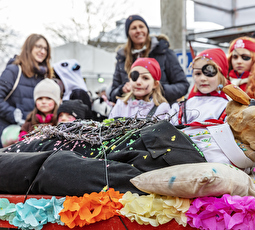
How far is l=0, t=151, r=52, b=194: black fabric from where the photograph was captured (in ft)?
6.03

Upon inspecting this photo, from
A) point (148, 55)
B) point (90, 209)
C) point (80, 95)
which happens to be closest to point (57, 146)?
point (90, 209)

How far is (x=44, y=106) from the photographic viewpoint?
3.66 m

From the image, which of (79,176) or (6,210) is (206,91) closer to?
(79,176)

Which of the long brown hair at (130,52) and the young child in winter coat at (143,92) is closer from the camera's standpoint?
the young child in winter coat at (143,92)

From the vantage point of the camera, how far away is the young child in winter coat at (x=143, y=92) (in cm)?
323

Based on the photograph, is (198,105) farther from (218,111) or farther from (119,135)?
(119,135)

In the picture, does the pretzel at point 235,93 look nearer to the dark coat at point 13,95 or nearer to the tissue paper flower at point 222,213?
the tissue paper flower at point 222,213

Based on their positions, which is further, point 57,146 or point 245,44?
point 245,44

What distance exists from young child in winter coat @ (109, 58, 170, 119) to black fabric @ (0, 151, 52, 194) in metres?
1.47

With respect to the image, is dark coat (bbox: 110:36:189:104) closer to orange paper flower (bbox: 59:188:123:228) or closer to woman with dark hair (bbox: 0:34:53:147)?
woman with dark hair (bbox: 0:34:53:147)

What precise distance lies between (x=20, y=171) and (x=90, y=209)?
524 millimetres

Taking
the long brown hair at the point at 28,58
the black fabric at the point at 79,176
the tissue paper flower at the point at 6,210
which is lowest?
the tissue paper flower at the point at 6,210

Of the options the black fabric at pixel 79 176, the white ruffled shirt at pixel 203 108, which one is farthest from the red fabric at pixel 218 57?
the black fabric at pixel 79 176

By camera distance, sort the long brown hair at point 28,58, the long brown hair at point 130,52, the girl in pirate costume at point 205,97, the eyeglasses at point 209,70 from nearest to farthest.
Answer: the girl in pirate costume at point 205,97
the eyeglasses at point 209,70
the long brown hair at point 130,52
the long brown hair at point 28,58
